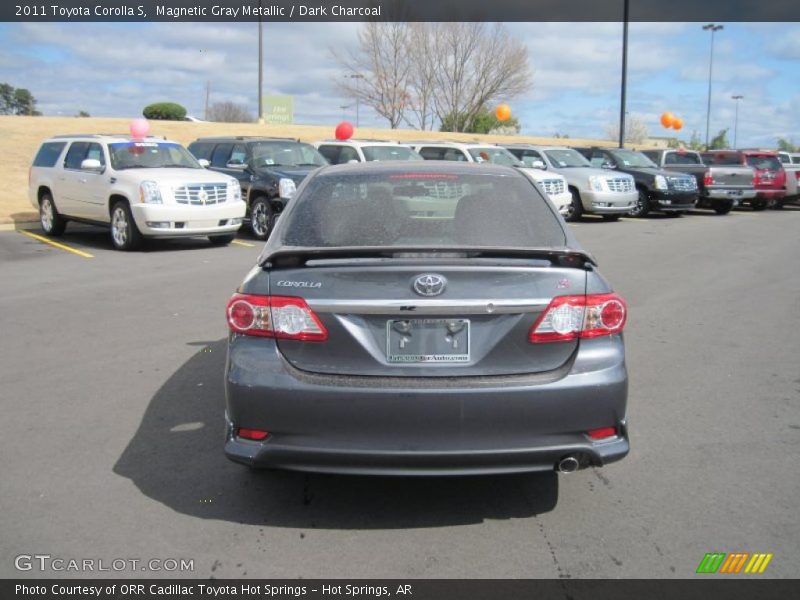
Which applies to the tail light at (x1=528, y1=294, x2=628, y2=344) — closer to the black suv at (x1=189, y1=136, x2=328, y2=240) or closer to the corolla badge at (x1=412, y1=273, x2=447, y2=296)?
the corolla badge at (x1=412, y1=273, x2=447, y2=296)

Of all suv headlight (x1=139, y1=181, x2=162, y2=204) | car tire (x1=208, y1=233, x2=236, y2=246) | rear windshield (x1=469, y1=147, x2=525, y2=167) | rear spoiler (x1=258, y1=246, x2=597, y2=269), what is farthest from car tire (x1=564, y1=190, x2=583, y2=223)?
rear spoiler (x1=258, y1=246, x2=597, y2=269)

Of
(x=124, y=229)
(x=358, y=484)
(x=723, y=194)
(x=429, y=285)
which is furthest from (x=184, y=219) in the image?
(x=723, y=194)

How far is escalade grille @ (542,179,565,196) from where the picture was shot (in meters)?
18.7

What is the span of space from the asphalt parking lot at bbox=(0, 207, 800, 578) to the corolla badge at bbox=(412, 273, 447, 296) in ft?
3.79

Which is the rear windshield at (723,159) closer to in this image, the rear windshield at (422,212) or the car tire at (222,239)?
the car tire at (222,239)

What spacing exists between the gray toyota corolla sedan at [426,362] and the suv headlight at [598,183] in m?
16.4

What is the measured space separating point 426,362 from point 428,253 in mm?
518

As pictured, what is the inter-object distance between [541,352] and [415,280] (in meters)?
0.65

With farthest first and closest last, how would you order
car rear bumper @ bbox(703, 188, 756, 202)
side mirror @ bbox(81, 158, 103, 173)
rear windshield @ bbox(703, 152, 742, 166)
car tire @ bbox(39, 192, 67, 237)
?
rear windshield @ bbox(703, 152, 742, 166) → car rear bumper @ bbox(703, 188, 756, 202) → car tire @ bbox(39, 192, 67, 237) → side mirror @ bbox(81, 158, 103, 173)

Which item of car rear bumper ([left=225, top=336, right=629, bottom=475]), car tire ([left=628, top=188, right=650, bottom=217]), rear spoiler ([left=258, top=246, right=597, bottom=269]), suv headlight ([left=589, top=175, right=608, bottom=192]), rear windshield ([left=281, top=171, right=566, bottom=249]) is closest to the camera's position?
car rear bumper ([left=225, top=336, right=629, bottom=475])

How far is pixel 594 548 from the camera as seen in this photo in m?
3.51

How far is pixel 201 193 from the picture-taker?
13148mm

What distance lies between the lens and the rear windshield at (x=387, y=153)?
54.7 feet

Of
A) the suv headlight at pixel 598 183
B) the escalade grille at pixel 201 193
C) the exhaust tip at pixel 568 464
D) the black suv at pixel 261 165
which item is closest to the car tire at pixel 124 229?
the escalade grille at pixel 201 193
